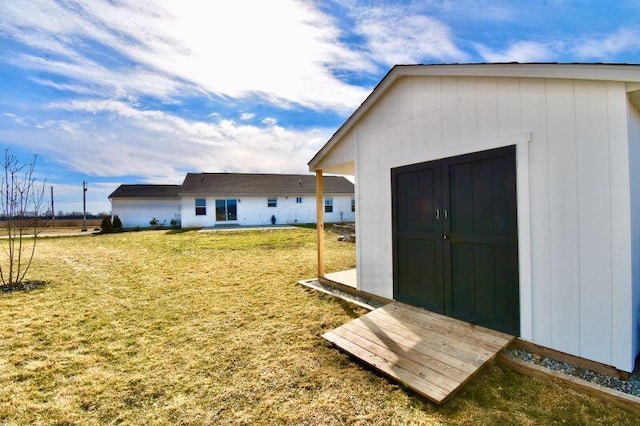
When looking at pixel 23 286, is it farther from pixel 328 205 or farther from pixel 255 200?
→ pixel 328 205

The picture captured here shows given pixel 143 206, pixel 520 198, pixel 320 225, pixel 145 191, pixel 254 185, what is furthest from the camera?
pixel 145 191

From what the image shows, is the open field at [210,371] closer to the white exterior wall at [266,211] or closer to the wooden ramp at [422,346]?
the wooden ramp at [422,346]

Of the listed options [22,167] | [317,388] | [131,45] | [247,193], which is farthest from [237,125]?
[317,388]

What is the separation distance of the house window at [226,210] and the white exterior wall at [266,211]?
228 mm

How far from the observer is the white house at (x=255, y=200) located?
20.4 meters

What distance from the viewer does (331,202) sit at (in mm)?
23422

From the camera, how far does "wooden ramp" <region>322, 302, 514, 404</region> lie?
2.44 meters

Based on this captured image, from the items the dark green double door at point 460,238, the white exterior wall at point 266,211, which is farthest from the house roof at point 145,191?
the dark green double door at point 460,238

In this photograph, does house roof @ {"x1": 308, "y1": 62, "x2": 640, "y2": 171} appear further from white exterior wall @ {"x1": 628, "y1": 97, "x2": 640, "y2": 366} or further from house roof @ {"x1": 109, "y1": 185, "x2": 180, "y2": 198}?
house roof @ {"x1": 109, "y1": 185, "x2": 180, "y2": 198}

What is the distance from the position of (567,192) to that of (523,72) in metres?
1.30

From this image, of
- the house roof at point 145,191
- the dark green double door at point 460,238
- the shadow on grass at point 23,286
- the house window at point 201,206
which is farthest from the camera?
the house roof at point 145,191

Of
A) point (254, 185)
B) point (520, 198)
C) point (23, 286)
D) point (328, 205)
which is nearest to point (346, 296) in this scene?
point (520, 198)

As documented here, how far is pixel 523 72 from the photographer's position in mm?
2803

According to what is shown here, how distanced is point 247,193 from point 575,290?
20.4 meters
